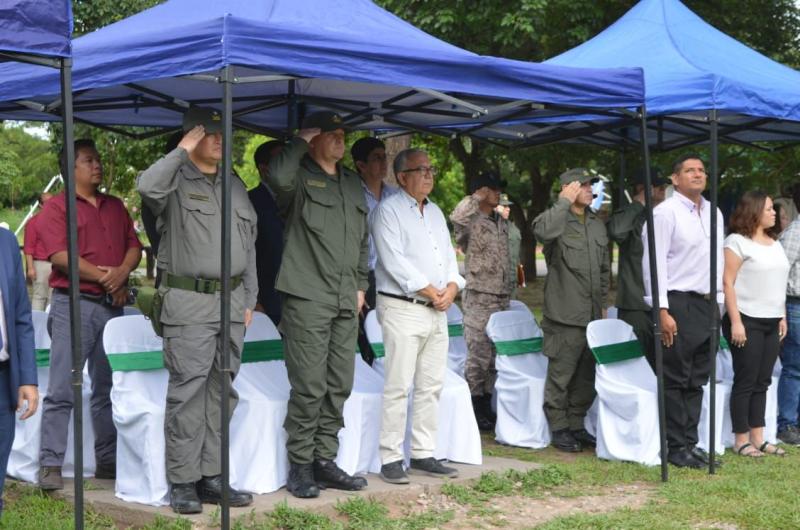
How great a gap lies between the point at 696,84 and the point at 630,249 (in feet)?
3.96

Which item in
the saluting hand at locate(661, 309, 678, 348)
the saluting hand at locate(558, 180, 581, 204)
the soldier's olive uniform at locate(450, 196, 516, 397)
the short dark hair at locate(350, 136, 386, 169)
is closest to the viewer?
the saluting hand at locate(661, 309, 678, 348)

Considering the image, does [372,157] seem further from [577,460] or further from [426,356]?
[577,460]

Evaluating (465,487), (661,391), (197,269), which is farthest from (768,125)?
(197,269)

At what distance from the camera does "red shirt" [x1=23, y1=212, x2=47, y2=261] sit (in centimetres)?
607

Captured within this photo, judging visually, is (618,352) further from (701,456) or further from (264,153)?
(264,153)

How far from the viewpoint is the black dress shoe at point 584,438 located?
7727mm

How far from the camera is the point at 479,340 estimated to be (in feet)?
27.3

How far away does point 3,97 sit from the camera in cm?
568

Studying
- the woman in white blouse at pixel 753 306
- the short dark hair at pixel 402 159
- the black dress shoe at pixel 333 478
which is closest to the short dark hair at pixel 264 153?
the short dark hair at pixel 402 159

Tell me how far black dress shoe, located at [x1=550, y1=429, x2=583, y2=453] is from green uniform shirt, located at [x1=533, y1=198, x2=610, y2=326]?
2.54 feet

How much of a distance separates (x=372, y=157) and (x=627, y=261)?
1903 millimetres

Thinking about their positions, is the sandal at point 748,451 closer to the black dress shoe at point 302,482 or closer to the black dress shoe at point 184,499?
the black dress shoe at point 302,482

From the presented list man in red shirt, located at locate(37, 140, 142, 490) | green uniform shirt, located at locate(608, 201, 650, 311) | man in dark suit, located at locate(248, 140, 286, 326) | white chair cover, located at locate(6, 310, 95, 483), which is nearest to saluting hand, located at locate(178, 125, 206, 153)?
man in red shirt, located at locate(37, 140, 142, 490)

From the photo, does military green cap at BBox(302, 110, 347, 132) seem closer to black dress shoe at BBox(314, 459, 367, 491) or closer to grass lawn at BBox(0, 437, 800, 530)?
black dress shoe at BBox(314, 459, 367, 491)
